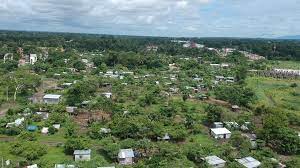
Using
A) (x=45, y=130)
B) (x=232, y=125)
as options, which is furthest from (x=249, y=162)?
(x=45, y=130)

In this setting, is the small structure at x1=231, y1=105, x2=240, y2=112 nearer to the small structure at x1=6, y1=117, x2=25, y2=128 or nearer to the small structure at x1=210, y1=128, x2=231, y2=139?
the small structure at x1=210, y1=128, x2=231, y2=139

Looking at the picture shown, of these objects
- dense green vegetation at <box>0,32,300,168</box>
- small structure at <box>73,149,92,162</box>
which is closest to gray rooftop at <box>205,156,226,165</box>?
dense green vegetation at <box>0,32,300,168</box>

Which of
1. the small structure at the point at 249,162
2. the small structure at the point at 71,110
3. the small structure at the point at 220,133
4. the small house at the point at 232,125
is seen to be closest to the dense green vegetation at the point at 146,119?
the small house at the point at 232,125

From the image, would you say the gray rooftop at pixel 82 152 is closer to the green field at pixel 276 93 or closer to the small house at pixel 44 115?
the small house at pixel 44 115

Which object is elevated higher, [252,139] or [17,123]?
[17,123]

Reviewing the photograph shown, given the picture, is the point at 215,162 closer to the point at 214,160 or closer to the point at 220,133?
the point at 214,160

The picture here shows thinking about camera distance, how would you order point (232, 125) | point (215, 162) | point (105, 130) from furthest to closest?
point (232, 125) < point (105, 130) < point (215, 162)

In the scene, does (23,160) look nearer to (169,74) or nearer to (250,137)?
(250,137)
